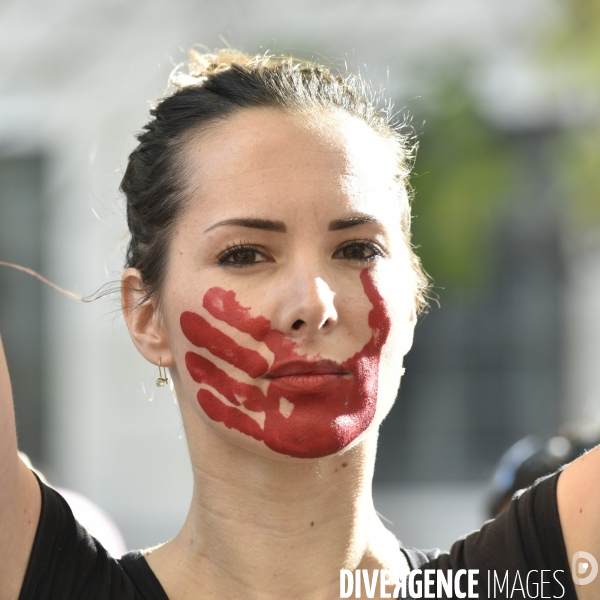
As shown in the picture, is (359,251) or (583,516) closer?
(583,516)

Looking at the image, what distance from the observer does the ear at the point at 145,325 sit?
2086 mm

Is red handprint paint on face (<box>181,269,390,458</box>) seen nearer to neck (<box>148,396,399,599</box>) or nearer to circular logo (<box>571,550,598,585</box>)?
neck (<box>148,396,399,599</box>)

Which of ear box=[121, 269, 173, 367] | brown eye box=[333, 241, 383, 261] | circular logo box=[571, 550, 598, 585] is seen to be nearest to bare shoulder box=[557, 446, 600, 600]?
circular logo box=[571, 550, 598, 585]

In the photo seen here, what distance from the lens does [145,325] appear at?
83.1 inches

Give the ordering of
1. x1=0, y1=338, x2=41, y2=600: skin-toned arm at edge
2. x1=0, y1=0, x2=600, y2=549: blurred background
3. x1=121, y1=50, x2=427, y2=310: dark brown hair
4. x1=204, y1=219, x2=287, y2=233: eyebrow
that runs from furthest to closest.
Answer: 1. x1=0, y1=0, x2=600, y2=549: blurred background
2. x1=121, y1=50, x2=427, y2=310: dark brown hair
3. x1=204, y1=219, x2=287, y2=233: eyebrow
4. x1=0, y1=338, x2=41, y2=600: skin-toned arm at edge

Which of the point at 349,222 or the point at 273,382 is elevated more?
the point at 349,222

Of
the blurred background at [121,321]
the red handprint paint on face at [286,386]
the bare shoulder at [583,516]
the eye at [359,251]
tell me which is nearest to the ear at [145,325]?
the red handprint paint on face at [286,386]

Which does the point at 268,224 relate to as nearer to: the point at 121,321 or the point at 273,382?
the point at 273,382

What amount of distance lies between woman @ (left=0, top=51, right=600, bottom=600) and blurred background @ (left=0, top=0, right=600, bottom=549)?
6.45 m

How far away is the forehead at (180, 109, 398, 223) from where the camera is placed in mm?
1944

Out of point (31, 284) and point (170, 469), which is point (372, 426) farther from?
point (31, 284)

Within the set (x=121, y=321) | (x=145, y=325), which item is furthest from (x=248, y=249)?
(x=121, y=321)

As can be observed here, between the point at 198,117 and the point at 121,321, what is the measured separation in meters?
7.67

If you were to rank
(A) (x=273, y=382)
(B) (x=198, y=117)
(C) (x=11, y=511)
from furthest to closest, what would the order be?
(B) (x=198, y=117)
(A) (x=273, y=382)
(C) (x=11, y=511)
